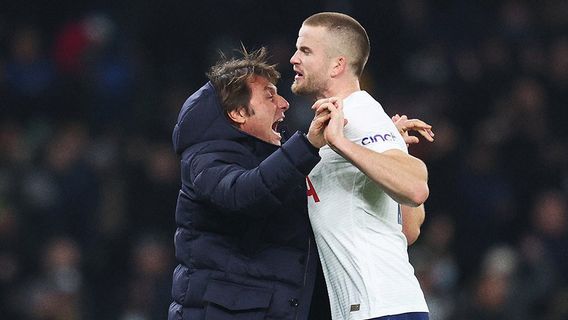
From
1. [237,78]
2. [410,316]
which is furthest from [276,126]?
[410,316]

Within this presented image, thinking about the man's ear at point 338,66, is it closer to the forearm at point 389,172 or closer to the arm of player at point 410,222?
the forearm at point 389,172

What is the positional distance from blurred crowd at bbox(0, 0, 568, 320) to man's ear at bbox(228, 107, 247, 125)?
13.3 ft

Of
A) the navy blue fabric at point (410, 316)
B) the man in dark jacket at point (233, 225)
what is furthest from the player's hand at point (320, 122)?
the navy blue fabric at point (410, 316)

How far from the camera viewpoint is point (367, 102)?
15.5 ft

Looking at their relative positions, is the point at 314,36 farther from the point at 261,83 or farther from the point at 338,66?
the point at 261,83

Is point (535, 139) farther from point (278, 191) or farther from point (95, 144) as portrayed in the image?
point (278, 191)

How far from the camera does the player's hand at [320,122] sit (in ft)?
14.6

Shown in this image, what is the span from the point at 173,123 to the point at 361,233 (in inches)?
244

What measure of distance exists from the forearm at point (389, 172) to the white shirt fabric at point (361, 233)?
13 centimetres

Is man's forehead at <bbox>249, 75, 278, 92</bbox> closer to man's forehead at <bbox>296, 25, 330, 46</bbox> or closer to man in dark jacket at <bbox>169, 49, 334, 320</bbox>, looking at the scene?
man in dark jacket at <bbox>169, 49, 334, 320</bbox>

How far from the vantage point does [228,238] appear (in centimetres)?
477

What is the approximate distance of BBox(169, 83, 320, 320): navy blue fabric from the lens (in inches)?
183

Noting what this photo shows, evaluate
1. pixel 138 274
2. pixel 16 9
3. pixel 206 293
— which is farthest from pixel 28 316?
pixel 206 293

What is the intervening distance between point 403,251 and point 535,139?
5844mm
